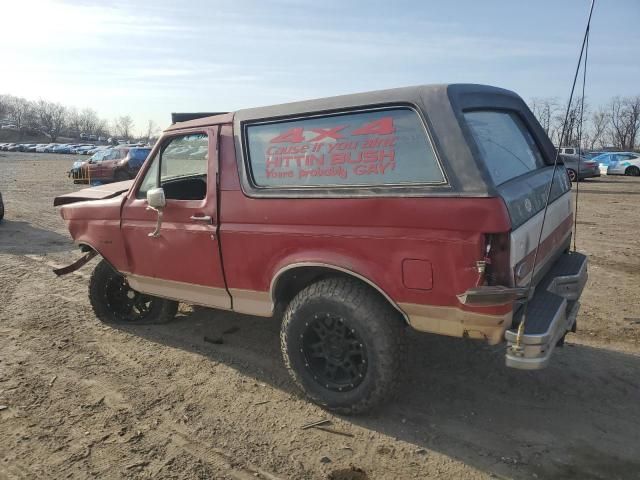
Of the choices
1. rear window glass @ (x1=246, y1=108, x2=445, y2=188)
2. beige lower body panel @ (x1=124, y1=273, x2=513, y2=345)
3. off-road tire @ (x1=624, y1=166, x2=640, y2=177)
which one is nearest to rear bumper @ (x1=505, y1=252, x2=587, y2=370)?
beige lower body panel @ (x1=124, y1=273, x2=513, y2=345)

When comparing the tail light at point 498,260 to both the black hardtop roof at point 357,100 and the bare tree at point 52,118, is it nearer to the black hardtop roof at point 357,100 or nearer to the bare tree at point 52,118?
the black hardtop roof at point 357,100

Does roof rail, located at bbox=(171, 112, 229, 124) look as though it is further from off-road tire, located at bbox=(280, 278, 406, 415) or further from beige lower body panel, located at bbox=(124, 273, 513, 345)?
off-road tire, located at bbox=(280, 278, 406, 415)

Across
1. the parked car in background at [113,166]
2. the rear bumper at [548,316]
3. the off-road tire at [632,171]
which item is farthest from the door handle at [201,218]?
the off-road tire at [632,171]

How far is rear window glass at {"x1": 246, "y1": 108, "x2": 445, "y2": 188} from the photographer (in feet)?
9.89

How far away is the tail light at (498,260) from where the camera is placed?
2695mm

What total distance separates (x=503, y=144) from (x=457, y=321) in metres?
1.44

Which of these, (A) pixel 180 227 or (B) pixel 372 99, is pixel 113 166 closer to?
(A) pixel 180 227

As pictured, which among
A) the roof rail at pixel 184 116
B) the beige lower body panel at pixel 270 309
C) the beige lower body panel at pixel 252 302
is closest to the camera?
the beige lower body panel at pixel 270 309

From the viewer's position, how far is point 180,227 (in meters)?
4.03

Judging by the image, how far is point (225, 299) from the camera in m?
3.97

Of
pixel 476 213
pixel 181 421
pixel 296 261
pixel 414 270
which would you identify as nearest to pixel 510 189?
pixel 476 213

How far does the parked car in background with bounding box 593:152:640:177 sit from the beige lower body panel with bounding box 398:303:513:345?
30.2m

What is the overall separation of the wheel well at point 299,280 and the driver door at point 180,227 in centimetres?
49

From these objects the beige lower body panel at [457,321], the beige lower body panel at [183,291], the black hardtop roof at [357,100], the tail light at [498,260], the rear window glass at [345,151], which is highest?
the black hardtop roof at [357,100]
